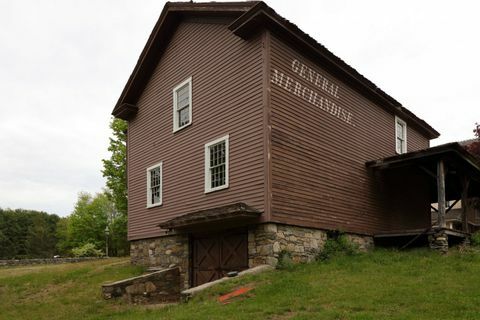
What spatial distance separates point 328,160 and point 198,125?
15.6 feet

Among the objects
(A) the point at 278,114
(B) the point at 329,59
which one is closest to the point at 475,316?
(A) the point at 278,114

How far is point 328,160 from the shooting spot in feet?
52.7

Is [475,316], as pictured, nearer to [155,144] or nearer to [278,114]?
[278,114]

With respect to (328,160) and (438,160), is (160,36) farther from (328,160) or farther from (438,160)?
(438,160)

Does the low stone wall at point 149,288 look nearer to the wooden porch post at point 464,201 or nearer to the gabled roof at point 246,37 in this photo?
the gabled roof at point 246,37

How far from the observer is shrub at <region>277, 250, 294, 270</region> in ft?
42.8

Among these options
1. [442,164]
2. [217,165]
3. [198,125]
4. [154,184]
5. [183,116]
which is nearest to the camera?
[217,165]

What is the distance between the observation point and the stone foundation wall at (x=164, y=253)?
16734mm

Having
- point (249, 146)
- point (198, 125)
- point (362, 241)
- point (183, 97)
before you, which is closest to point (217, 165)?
point (249, 146)

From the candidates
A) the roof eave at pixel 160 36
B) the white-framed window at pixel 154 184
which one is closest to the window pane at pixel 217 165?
the white-framed window at pixel 154 184

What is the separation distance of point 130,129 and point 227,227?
8.99 m

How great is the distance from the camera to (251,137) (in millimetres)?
14219

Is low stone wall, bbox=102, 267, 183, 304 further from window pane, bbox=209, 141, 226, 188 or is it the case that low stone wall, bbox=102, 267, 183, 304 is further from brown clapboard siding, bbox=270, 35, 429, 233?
brown clapboard siding, bbox=270, 35, 429, 233

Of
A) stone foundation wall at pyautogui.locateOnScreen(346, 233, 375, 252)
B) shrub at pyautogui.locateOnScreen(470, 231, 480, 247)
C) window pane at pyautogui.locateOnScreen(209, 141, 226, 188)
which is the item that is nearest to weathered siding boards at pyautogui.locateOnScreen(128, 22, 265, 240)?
window pane at pyautogui.locateOnScreen(209, 141, 226, 188)
